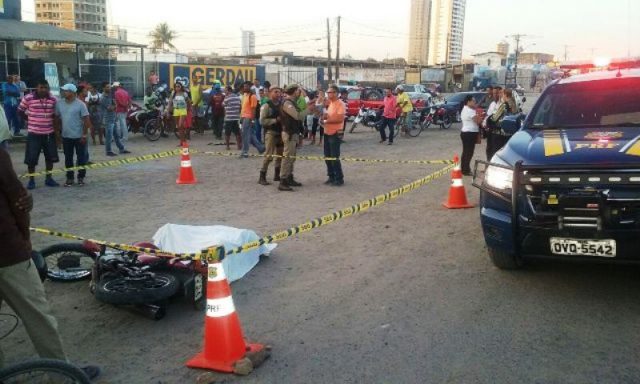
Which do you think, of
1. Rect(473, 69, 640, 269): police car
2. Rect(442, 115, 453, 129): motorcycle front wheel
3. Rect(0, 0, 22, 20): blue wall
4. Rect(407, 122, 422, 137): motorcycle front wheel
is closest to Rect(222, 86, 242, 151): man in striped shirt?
Rect(407, 122, 422, 137): motorcycle front wheel

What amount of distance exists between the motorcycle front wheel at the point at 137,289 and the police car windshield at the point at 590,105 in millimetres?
3904

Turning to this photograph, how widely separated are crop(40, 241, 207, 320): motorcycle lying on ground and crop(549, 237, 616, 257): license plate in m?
2.88

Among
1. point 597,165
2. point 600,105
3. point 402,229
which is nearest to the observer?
point 597,165

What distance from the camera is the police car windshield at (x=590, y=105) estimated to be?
5.68 metres

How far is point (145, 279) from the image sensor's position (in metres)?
4.66

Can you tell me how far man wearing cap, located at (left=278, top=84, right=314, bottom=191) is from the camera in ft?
32.3

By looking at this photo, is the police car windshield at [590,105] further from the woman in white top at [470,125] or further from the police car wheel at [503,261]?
the woman in white top at [470,125]

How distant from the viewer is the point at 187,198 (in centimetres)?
952

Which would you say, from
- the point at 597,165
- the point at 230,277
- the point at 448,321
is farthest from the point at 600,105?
the point at 230,277

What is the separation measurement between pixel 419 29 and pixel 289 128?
13937 cm

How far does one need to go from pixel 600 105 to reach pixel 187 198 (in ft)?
20.7

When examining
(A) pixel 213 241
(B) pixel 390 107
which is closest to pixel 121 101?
(B) pixel 390 107

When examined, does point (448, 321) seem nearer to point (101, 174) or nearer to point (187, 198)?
point (187, 198)

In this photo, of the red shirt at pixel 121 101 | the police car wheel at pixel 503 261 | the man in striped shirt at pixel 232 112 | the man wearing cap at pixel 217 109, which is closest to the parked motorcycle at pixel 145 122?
the man wearing cap at pixel 217 109
